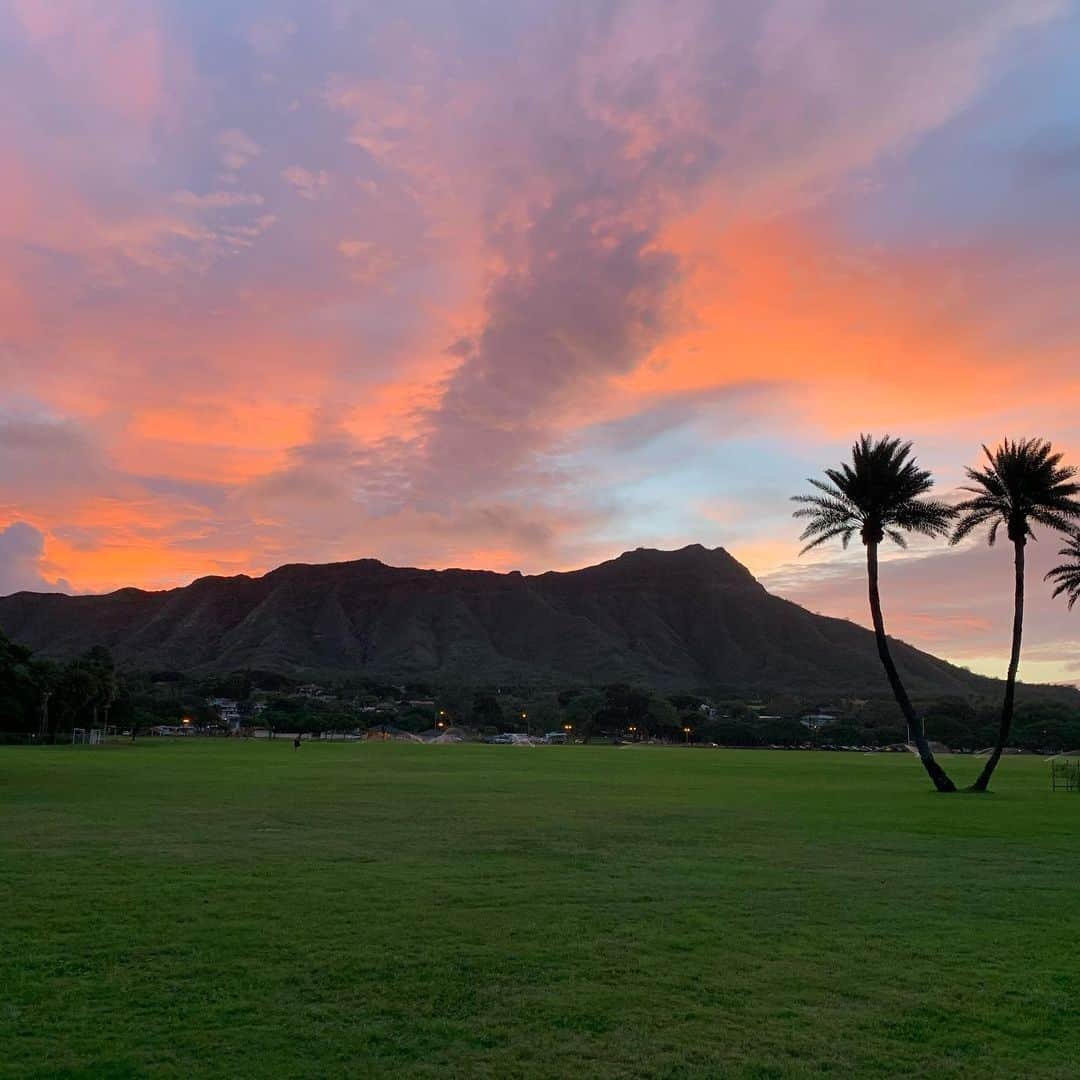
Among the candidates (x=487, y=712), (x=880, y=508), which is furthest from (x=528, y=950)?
(x=487, y=712)

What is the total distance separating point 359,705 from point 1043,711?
119138mm

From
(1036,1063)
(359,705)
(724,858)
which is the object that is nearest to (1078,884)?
(724,858)

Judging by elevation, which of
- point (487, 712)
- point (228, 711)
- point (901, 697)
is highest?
point (901, 697)

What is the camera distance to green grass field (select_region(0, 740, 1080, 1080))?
8.10m

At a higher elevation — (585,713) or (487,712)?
(585,713)

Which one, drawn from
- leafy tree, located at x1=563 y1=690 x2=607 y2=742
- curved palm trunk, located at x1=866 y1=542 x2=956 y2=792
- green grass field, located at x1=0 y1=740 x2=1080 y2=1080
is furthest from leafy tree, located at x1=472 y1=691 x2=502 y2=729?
green grass field, located at x1=0 y1=740 x2=1080 y2=1080

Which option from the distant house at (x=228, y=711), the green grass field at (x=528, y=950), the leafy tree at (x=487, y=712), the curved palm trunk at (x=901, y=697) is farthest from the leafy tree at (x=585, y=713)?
the green grass field at (x=528, y=950)

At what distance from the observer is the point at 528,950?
1119 cm

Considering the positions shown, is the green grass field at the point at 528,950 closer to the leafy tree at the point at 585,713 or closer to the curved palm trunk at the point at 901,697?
the curved palm trunk at the point at 901,697

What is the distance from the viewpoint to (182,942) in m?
11.3

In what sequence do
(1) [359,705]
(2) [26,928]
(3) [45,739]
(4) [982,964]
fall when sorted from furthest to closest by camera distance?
(1) [359,705] → (3) [45,739] → (2) [26,928] → (4) [982,964]

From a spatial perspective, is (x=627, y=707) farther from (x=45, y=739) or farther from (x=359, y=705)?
(x=45, y=739)

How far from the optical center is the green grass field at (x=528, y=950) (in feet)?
26.6

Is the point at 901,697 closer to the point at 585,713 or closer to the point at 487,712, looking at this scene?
the point at 585,713
